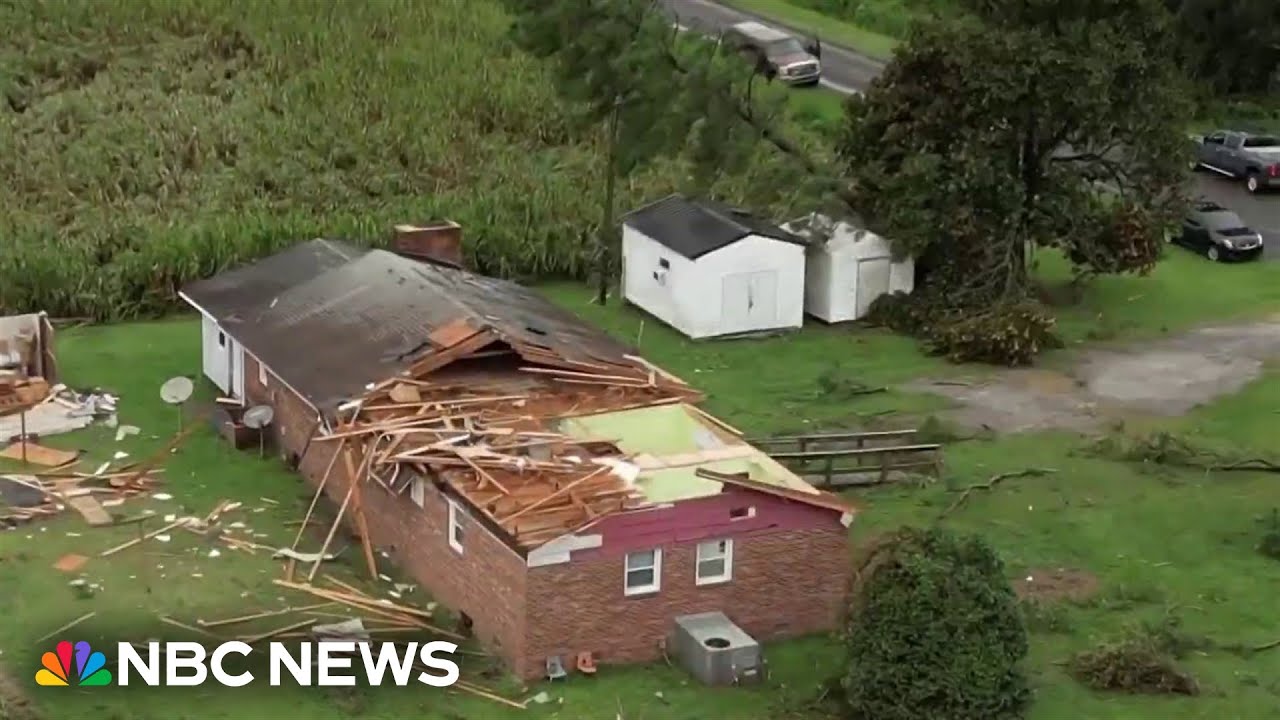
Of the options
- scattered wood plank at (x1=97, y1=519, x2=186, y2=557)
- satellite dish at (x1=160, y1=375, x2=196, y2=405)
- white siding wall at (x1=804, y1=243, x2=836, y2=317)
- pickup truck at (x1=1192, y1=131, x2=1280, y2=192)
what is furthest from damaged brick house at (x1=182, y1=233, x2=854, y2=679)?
pickup truck at (x1=1192, y1=131, x2=1280, y2=192)

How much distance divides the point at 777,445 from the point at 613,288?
42.4 feet

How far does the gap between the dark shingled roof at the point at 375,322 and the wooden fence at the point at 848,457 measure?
3.05 m

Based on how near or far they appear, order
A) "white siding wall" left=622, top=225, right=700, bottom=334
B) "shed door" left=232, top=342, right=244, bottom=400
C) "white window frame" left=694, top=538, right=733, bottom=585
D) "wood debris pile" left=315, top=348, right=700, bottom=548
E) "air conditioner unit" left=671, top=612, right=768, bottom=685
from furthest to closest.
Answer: "white siding wall" left=622, top=225, right=700, bottom=334 < "shed door" left=232, top=342, right=244, bottom=400 < "white window frame" left=694, top=538, right=733, bottom=585 < "wood debris pile" left=315, top=348, right=700, bottom=548 < "air conditioner unit" left=671, top=612, right=768, bottom=685

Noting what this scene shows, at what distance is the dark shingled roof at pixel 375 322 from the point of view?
103 feet

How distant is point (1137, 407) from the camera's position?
37969 mm

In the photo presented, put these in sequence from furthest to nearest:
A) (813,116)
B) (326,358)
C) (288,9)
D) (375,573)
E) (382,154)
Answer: (288,9)
(813,116)
(382,154)
(326,358)
(375,573)

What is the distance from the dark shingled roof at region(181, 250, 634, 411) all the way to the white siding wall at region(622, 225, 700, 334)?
211 inches

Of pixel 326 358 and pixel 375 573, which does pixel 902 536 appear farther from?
pixel 326 358

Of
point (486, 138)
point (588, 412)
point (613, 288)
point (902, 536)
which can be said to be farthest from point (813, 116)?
point (902, 536)

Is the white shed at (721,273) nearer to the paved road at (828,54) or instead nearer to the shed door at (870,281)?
the shed door at (870,281)

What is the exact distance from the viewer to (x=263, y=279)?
37.4 meters

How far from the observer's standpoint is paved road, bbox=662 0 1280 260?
52594mm

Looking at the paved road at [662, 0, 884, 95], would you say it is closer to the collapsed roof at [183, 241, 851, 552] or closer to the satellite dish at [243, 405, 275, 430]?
the collapsed roof at [183, 241, 851, 552]

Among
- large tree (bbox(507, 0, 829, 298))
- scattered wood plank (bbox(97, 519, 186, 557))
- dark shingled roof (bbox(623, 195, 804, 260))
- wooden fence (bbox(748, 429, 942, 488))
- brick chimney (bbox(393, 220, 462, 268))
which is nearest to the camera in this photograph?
scattered wood plank (bbox(97, 519, 186, 557))
